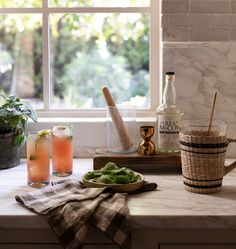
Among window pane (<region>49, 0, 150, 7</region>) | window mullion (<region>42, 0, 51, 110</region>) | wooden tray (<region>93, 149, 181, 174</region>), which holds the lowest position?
wooden tray (<region>93, 149, 181, 174</region>)

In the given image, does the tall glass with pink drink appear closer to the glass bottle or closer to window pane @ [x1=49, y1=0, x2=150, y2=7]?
the glass bottle

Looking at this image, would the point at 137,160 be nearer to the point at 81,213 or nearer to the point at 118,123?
the point at 118,123

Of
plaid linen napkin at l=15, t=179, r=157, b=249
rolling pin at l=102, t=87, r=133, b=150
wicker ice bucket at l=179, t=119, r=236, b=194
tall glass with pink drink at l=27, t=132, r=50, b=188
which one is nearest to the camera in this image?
plaid linen napkin at l=15, t=179, r=157, b=249

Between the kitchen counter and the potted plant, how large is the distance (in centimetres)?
27

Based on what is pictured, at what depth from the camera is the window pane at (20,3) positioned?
2307mm

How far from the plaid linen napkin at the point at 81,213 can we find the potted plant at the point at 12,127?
18.1 inches

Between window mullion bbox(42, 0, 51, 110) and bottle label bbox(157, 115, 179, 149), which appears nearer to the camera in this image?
bottle label bbox(157, 115, 179, 149)

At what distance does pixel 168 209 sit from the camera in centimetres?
145

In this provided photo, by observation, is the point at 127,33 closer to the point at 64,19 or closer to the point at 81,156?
the point at 64,19

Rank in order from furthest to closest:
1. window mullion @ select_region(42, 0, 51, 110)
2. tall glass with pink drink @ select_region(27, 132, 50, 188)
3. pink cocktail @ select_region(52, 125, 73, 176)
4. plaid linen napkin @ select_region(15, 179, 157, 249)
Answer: window mullion @ select_region(42, 0, 51, 110) → pink cocktail @ select_region(52, 125, 73, 176) → tall glass with pink drink @ select_region(27, 132, 50, 188) → plaid linen napkin @ select_region(15, 179, 157, 249)

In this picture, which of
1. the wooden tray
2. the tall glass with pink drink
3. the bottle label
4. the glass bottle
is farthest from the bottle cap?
the tall glass with pink drink

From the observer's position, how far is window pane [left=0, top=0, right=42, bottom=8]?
7.57 ft

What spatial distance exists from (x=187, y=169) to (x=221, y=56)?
68cm

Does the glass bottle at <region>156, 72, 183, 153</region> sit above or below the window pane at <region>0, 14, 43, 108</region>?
below
